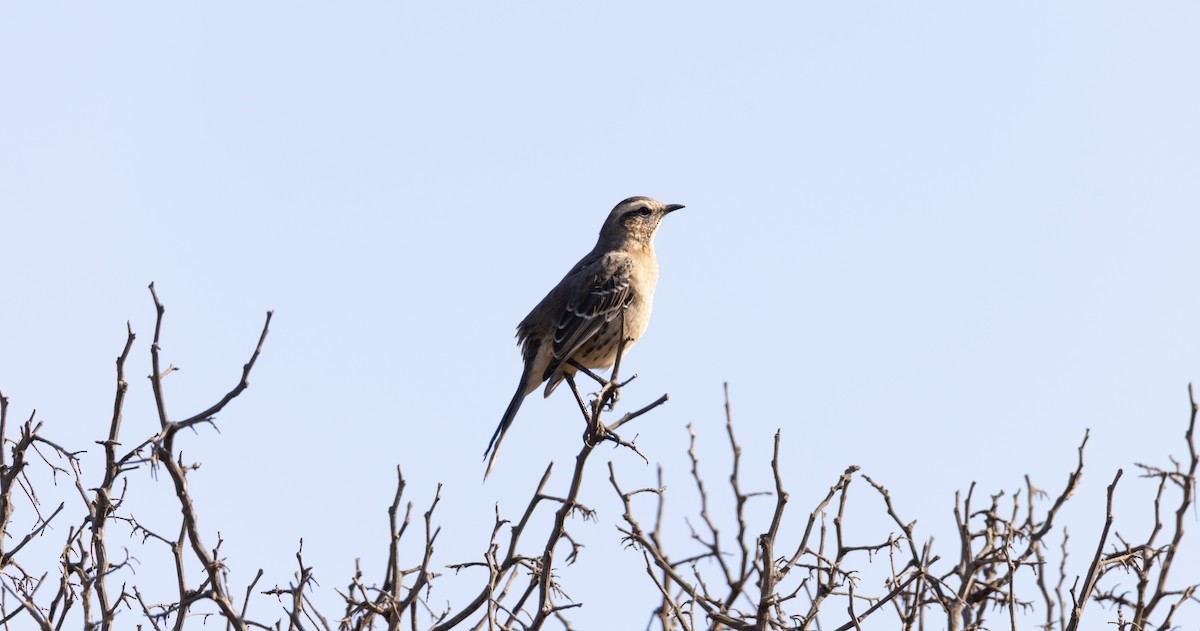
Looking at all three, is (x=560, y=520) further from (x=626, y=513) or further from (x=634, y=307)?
(x=634, y=307)

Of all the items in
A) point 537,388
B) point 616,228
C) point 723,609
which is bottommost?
point 723,609

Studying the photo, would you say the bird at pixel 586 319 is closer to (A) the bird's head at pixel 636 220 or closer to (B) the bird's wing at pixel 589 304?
(B) the bird's wing at pixel 589 304

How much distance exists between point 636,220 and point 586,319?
143 cm

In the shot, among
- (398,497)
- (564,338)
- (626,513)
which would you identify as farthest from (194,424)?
(564,338)

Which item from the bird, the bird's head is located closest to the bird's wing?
the bird

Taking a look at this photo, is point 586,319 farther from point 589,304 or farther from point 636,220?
point 636,220

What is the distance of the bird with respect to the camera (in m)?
7.80

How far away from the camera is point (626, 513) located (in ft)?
14.4

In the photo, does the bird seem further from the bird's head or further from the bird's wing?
the bird's head

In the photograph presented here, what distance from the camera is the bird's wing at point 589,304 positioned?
7.80 meters

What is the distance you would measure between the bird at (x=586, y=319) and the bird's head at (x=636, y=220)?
0.25m

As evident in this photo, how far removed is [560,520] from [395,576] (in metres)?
0.54

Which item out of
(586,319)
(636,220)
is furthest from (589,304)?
(636,220)

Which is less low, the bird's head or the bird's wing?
the bird's head
